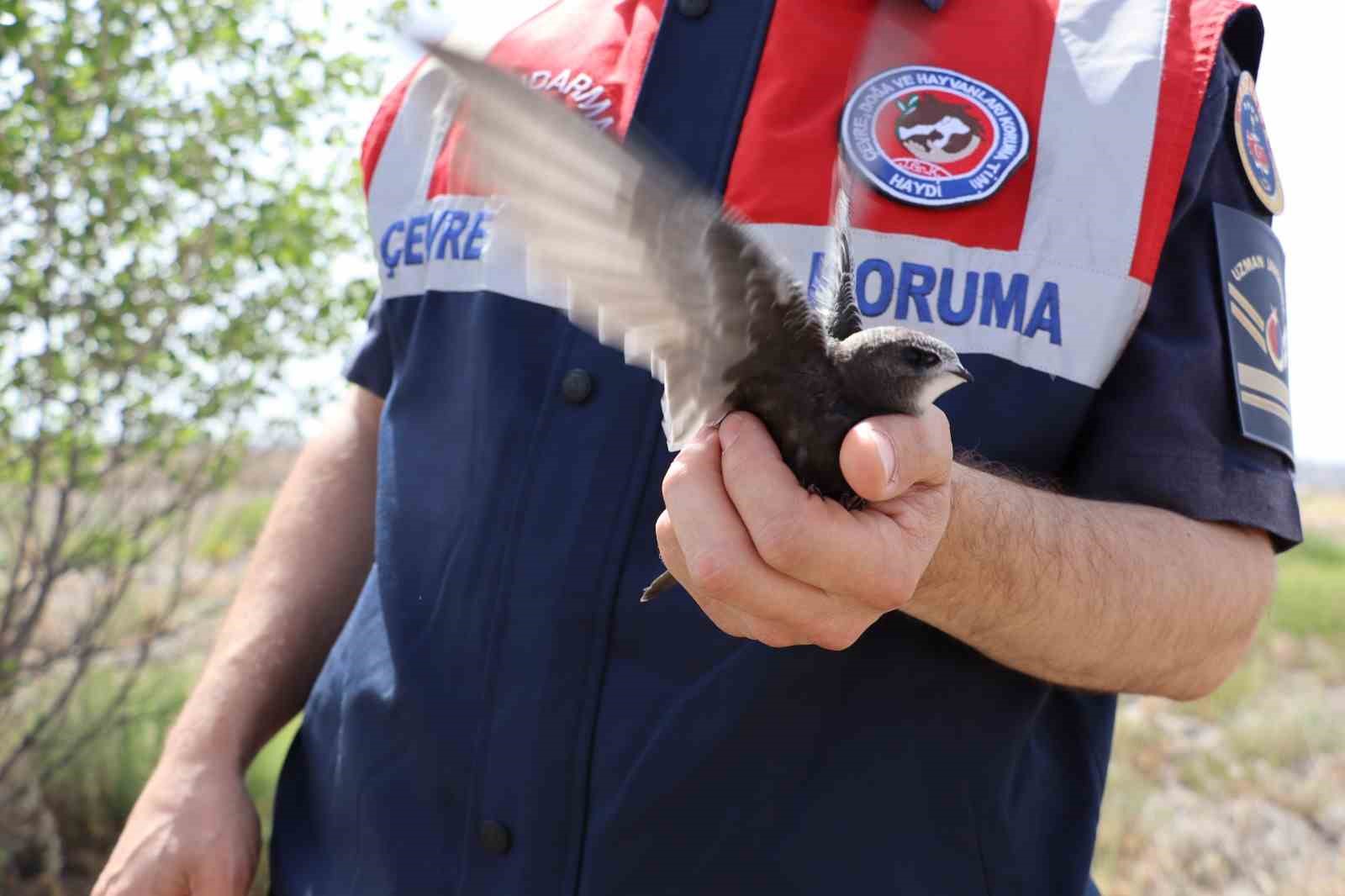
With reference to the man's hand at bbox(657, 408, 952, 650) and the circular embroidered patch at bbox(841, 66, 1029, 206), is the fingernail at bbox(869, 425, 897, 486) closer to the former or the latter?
the man's hand at bbox(657, 408, 952, 650)

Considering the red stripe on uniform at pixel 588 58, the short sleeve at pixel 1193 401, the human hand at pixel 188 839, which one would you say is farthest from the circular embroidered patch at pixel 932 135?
the human hand at pixel 188 839

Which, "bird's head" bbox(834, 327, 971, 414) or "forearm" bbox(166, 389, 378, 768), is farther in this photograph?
"forearm" bbox(166, 389, 378, 768)

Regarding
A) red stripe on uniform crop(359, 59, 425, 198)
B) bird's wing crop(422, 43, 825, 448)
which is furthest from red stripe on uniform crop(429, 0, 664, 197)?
bird's wing crop(422, 43, 825, 448)

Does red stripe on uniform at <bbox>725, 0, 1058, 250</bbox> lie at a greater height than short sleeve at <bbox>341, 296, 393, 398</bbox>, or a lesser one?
greater

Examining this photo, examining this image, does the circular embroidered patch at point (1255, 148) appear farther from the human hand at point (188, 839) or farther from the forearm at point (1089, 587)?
the human hand at point (188, 839)

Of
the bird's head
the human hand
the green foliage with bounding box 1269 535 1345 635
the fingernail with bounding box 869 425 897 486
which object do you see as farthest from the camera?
the green foliage with bounding box 1269 535 1345 635

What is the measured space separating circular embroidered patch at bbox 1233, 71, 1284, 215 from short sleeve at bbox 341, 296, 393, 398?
67.6 inches

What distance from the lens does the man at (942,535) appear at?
1.83m

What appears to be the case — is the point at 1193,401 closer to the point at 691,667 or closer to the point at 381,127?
the point at 691,667

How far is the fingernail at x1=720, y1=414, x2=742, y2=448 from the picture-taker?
1500mm

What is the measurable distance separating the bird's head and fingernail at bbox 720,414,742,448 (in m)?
0.19

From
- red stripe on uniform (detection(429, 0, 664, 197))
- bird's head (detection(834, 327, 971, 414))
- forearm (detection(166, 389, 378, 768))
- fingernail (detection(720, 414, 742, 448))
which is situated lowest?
forearm (detection(166, 389, 378, 768))

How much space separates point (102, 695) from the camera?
20.4 ft

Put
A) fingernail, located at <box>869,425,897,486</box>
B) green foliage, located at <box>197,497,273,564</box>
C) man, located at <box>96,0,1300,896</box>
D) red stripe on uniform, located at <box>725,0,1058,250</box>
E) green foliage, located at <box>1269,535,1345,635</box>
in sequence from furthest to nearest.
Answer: green foliage, located at <box>1269,535,1345,635</box> → green foliage, located at <box>197,497,273,564</box> → red stripe on uniform, located at <box>725,0,1058,250</box> → man, located at <box>96,0,1300,896</box> → fingernail, located at <box>869,425,897,486</box>
